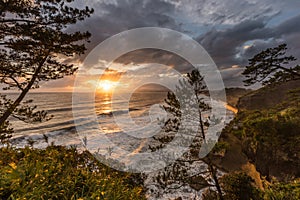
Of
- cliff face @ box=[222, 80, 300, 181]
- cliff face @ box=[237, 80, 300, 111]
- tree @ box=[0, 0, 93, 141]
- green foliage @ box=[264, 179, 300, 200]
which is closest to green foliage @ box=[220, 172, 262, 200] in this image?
cliff face @ box=[222, 80, 300, 181]

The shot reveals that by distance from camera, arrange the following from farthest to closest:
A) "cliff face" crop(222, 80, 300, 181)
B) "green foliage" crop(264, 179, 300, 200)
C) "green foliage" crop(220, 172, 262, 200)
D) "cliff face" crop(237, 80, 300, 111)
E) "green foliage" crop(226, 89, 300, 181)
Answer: "cliff face" crop(237, 80, 300, 111)
"green foliage" crop(226, 89, 300, 181)
"cliff face" crop(222, 80, 300, 181)
"green foliage" crop(220, 172, 262, 200)
"green foliage" crop(264, 179, 300, 200)

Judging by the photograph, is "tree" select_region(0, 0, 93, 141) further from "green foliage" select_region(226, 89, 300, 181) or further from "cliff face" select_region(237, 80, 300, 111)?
"cliff face" select_region(237, 80, 300, 111)

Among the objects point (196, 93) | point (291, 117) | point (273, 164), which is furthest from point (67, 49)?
point (273, 164)

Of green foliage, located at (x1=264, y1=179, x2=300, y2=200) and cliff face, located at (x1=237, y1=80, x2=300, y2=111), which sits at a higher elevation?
cliff face, located at (x1=237, y1=80, x2=300, y2=111)

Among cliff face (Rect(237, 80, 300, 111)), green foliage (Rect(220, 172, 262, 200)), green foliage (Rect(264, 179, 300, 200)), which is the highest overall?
cliff face (Rect(237, 80, 300, 111))

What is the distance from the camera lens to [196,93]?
1090 centimetres

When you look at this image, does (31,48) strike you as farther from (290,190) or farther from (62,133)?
(62,133)

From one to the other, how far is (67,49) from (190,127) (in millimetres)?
9164

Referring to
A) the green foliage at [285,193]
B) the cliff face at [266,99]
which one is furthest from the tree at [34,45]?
the cliff face at [266,99]

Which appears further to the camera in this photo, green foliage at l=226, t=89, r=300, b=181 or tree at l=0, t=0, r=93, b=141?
green foliage at l=226, t=89, r=300, b=181

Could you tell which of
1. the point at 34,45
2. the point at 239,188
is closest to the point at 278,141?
the point at 239,188

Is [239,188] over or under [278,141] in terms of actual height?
under

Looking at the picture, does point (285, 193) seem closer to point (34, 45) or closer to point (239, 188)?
point (239, 188)

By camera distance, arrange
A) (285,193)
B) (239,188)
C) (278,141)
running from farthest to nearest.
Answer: (278,141) < (239,188) < (285,193)
